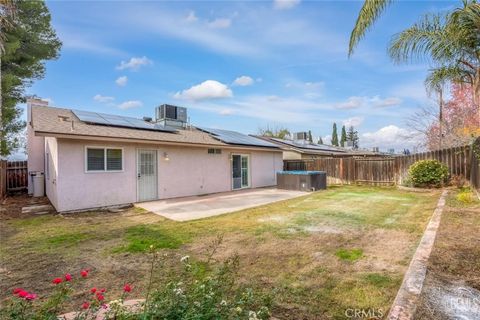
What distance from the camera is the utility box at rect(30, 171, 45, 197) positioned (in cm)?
1136

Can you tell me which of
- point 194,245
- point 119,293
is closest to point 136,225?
point 194,245

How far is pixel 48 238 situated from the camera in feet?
18.1

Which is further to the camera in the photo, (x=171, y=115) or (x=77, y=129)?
(x=171, y=115)

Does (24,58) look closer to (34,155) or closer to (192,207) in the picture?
(34,155)

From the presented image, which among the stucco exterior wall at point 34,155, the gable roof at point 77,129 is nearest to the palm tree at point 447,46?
the gable roof at point 77,129

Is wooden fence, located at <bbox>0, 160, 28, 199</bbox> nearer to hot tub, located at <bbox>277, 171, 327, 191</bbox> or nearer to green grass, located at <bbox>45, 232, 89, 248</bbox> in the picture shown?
green grass, located at <bbox>45, 232, 89, 248</bbox>

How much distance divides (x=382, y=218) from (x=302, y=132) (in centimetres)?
1923

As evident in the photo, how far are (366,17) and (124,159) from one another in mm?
8409

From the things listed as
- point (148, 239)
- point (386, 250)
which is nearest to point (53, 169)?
point (148, 239)

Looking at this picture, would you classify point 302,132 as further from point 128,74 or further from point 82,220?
point 82,220

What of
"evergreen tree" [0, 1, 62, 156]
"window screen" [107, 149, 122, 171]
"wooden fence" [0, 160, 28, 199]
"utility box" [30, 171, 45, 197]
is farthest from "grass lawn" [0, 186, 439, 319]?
"evergreen tree" [0, 1, 62, 156]

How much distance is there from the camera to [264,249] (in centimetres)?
448

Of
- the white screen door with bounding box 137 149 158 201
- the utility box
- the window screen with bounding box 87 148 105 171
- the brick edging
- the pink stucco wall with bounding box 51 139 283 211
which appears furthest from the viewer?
the utility box

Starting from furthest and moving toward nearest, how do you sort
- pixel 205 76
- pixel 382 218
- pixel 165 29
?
pixel 205 76
pixel 165 29
pixel 382 218
